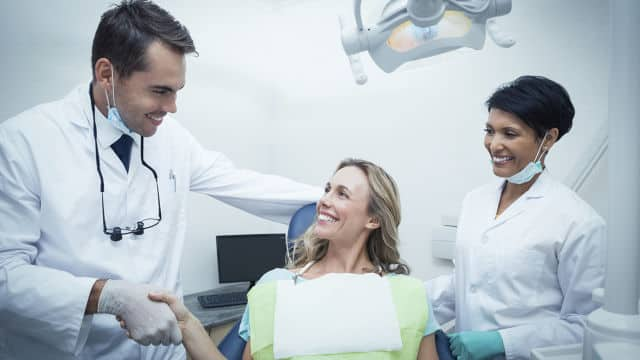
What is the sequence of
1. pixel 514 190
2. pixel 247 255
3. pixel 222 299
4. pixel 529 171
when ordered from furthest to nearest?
pixel 247 255 → pixel 222 299 → pixel 514 190 → pixel 529 171

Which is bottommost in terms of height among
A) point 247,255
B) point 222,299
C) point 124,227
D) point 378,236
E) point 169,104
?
point 222,299

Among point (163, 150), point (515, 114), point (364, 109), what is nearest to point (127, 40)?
point (163, 150)

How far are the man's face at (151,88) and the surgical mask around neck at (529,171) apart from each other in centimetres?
105

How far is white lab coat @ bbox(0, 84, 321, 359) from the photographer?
1.02 m

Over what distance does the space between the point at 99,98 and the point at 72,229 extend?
38cm

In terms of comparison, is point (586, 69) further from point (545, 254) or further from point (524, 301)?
point (524, 301)

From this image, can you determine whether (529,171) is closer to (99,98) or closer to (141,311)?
(141,311)

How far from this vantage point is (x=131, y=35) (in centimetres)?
114

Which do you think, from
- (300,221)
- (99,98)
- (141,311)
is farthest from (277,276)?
(99,98)

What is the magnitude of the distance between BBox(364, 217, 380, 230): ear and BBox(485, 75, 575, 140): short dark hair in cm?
53

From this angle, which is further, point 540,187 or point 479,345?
point 540,187

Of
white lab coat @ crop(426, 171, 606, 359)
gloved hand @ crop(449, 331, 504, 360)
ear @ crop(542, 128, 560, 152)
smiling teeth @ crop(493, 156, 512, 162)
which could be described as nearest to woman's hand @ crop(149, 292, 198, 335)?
gloved hand @ crop(449, 331, 504, 360)

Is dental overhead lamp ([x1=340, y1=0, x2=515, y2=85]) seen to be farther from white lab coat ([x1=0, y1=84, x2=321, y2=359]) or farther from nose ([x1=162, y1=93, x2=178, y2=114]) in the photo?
white lab coat ([x1=0, y1=84, x2=321, y2=359])

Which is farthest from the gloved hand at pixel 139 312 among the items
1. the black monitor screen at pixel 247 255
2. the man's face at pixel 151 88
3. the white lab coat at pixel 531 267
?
the black monitor screen at pixel 247 255
